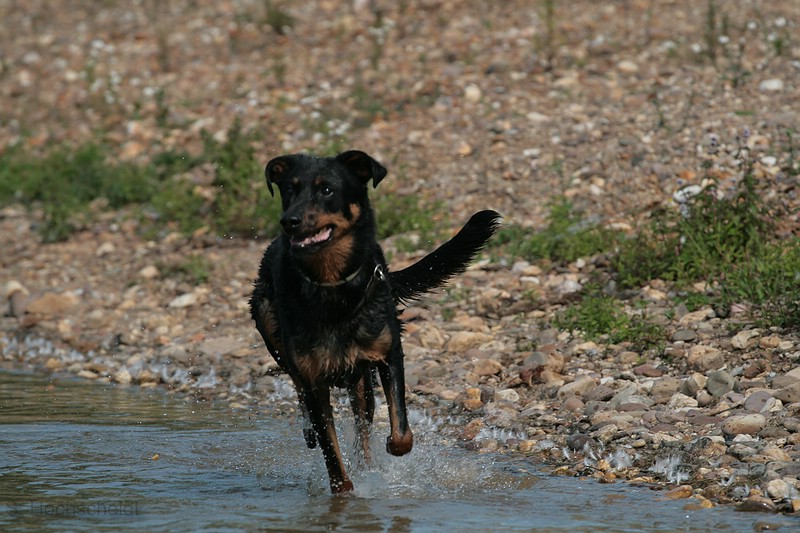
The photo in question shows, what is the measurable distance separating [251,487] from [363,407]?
85 cm

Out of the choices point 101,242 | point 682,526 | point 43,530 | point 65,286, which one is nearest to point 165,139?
point 101,242

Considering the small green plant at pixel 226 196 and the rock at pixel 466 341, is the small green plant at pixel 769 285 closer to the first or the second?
the rock at pixel 466 341

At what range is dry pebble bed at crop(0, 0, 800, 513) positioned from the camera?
6660 millimetres

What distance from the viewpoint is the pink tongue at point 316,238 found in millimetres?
5543

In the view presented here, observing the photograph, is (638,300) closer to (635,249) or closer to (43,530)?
(635,249)

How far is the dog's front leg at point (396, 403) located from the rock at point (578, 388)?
1677mm

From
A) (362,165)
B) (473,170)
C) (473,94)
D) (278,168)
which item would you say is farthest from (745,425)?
(473,94)

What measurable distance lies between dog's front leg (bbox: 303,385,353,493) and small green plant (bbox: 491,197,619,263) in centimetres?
392

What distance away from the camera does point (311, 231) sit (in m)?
5.53

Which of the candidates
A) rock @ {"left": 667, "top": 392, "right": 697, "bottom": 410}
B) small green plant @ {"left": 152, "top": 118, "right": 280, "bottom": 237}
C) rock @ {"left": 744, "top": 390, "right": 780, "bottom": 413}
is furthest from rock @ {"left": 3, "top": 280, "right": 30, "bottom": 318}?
rock @ {"left": 744, "top": 390, "right": 780, "bottom": 413}

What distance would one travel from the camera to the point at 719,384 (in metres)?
6.68

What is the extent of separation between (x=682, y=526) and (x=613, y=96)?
777 cm

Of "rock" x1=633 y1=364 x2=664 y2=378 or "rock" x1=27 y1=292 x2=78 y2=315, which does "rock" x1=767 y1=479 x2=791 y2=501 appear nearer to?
"rock" x1=633 y1=364 x2=664 y2=378

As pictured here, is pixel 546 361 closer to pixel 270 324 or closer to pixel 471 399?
pixel 471 399
